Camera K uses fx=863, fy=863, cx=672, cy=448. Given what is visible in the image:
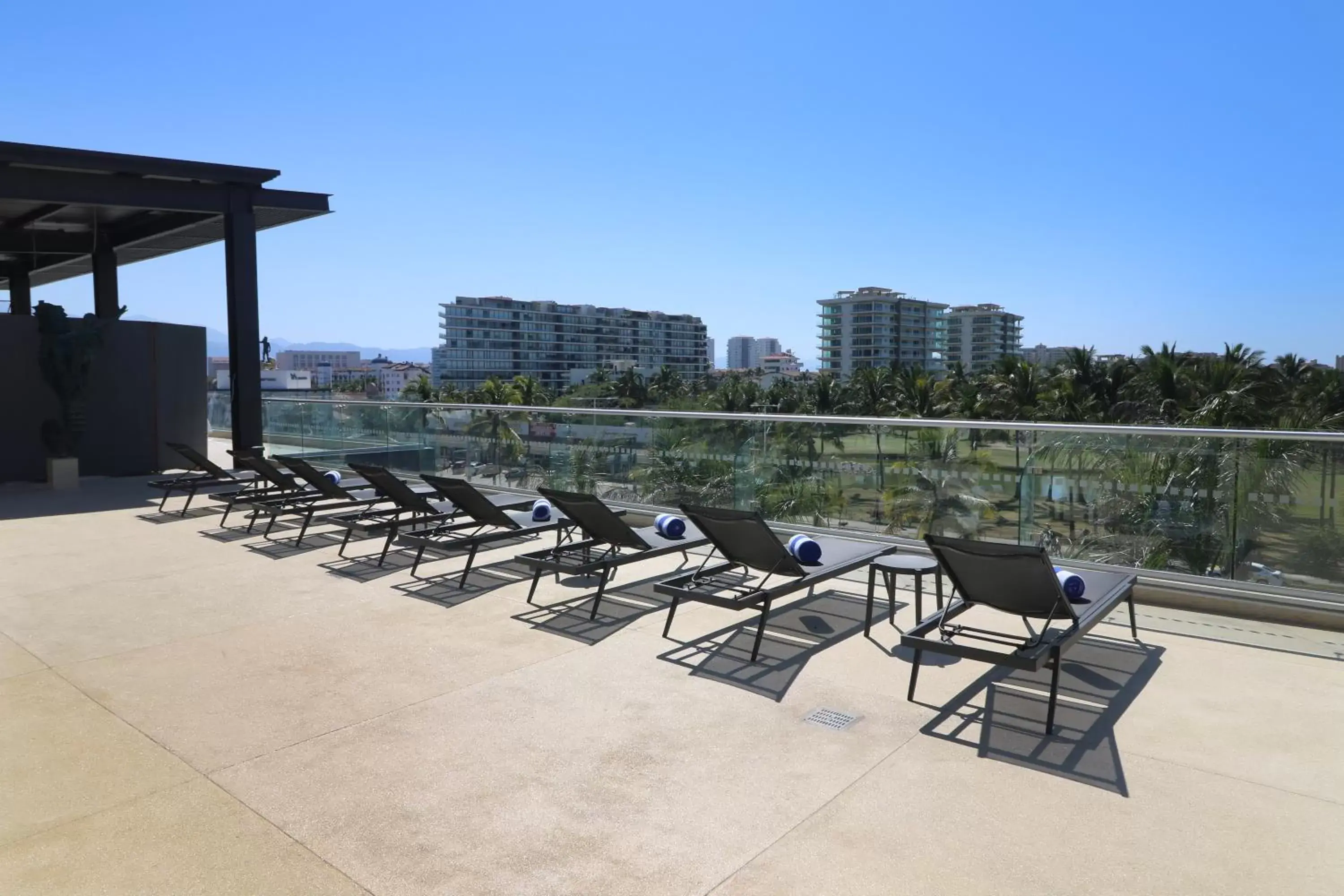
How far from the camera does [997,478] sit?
246 inches

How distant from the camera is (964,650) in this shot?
12.2ft

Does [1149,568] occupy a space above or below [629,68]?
below

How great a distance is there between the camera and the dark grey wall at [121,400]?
12.1 meters

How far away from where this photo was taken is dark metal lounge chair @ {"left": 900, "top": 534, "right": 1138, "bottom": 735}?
3.72 metres

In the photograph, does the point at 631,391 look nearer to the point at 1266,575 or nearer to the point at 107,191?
the point at 107,191

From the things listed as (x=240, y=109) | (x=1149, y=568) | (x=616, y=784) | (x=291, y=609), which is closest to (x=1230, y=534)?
(x=1149, y=568)

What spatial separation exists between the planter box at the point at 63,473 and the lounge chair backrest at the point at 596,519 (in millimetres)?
9350

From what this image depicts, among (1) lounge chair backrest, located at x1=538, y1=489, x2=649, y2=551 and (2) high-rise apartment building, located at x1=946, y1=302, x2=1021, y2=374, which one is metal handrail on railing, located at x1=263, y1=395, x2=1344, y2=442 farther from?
(2) high-rise apartment building, located at x1=946, y1=302, x2=1021, y2=374

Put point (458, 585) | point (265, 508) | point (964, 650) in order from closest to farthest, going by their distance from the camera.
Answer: point (964, 650), point (458, 585), point (265, 508)

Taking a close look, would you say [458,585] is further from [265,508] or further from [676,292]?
[676,292]

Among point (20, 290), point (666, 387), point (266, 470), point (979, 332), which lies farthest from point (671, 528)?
point (979, 332)

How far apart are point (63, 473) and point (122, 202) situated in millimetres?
3790

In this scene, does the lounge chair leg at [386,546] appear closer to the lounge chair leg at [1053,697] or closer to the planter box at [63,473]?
the lounge chair leg at [1053,697]

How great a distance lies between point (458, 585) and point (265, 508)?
3.90m
